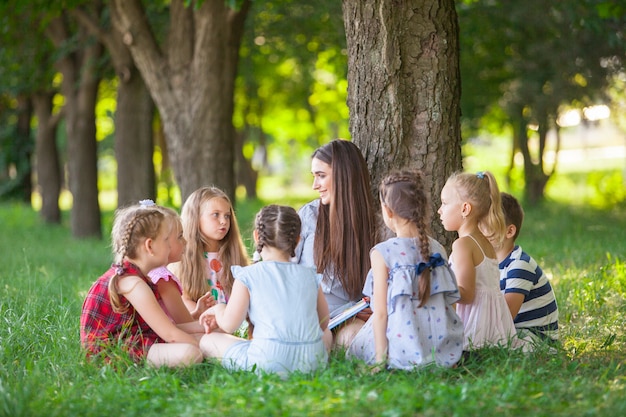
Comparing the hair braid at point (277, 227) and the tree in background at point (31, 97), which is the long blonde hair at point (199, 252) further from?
Result: the tree in background at point (31, 97)

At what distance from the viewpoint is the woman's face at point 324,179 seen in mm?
5383

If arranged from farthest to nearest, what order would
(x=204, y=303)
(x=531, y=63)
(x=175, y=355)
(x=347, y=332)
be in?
(x=531, y=63) → (x=204, y=303) → (x=347, y=332) → (x=175, y=355)

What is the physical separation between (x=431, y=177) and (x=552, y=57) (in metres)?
10.6

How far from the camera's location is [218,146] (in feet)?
33.6

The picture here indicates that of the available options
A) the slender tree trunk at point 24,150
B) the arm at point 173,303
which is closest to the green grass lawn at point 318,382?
the arm at point 173,303

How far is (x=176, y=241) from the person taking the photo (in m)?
4.96

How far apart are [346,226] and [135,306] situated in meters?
1.45

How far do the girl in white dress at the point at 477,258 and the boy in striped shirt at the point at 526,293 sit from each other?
0.30 metres

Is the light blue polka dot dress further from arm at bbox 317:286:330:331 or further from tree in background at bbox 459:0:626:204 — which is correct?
tree in background at bbox 459:0:626:204

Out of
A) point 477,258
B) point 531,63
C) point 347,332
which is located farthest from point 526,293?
point 531,63

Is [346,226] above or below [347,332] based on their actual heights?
above

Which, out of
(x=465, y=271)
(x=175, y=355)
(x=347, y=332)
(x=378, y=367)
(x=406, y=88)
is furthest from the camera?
(x=406, y=88)

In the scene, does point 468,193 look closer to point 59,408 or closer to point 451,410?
point 451,410

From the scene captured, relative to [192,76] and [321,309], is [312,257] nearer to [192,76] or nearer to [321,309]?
[321,309]
